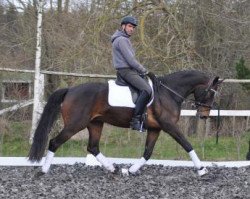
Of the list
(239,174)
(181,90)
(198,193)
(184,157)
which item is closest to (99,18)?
(184,157)

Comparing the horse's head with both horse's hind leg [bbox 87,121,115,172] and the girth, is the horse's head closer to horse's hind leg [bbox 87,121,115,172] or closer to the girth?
the girth

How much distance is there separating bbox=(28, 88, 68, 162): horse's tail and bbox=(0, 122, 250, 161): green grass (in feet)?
7.87

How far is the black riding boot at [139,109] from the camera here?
23.2 feet

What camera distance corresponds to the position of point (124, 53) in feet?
23.1

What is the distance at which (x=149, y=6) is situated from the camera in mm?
14102

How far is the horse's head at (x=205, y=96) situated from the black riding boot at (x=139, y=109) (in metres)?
0.88

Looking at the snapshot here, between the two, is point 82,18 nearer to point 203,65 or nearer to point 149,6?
point 149,6

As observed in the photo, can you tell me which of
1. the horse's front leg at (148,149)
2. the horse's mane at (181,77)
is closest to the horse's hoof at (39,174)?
the horse's front leg at (148,149)

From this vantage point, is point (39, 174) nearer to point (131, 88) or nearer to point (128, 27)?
point (131, 88)

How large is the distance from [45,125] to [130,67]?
4.77 ft

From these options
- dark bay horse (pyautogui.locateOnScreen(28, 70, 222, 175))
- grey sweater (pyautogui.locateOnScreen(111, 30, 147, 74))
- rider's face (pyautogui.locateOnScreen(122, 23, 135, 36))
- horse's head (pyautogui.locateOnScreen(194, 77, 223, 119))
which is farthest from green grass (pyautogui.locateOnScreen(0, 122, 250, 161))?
rider's face (pyautogui.locateOnScreen(122, 23, 135, 36))

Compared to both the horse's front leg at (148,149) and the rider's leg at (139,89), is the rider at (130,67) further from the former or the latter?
the horse's front leg at (148,149)

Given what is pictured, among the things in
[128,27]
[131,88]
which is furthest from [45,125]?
[128,27]

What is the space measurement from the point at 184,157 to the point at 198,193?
3.94 metres
